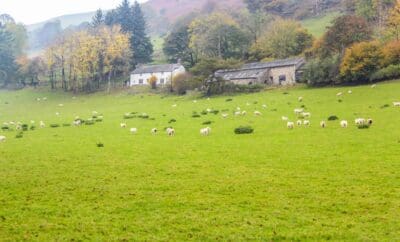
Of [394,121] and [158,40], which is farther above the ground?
[158,40]

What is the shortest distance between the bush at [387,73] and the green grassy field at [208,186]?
29.2 m

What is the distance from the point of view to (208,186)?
15445 mm

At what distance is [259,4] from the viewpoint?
466ft

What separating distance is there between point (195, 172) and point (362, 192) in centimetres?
663

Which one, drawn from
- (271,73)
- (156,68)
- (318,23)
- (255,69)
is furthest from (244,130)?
(318,23)

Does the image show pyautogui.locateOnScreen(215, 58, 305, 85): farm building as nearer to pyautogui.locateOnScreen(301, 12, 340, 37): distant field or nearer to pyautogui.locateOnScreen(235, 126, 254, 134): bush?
pyautogui.locateOnScreen(301, 12, 340, 37): distant field

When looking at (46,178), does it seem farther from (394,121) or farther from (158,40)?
(158,40)

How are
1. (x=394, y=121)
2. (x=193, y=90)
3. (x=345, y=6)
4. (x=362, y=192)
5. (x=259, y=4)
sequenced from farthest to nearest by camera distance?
(x=259, y=4) → (x=345, y=6) → (x=193, y=90) → (x=394, y=121) → (x=362, y=192)

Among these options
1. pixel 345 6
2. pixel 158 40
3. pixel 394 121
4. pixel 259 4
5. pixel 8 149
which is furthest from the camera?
pixel 158 40

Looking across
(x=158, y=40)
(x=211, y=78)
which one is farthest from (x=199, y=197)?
(x=158, y=40)

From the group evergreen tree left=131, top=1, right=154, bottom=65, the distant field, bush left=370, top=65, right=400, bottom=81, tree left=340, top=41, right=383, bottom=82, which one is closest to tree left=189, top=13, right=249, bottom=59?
evergreen tree left=131, top=1, right=154, bottom=65

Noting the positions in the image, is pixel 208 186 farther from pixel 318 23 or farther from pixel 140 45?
pixel 318 23

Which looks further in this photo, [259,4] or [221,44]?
[259,4]

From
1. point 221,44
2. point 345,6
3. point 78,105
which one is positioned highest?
point 345,6
